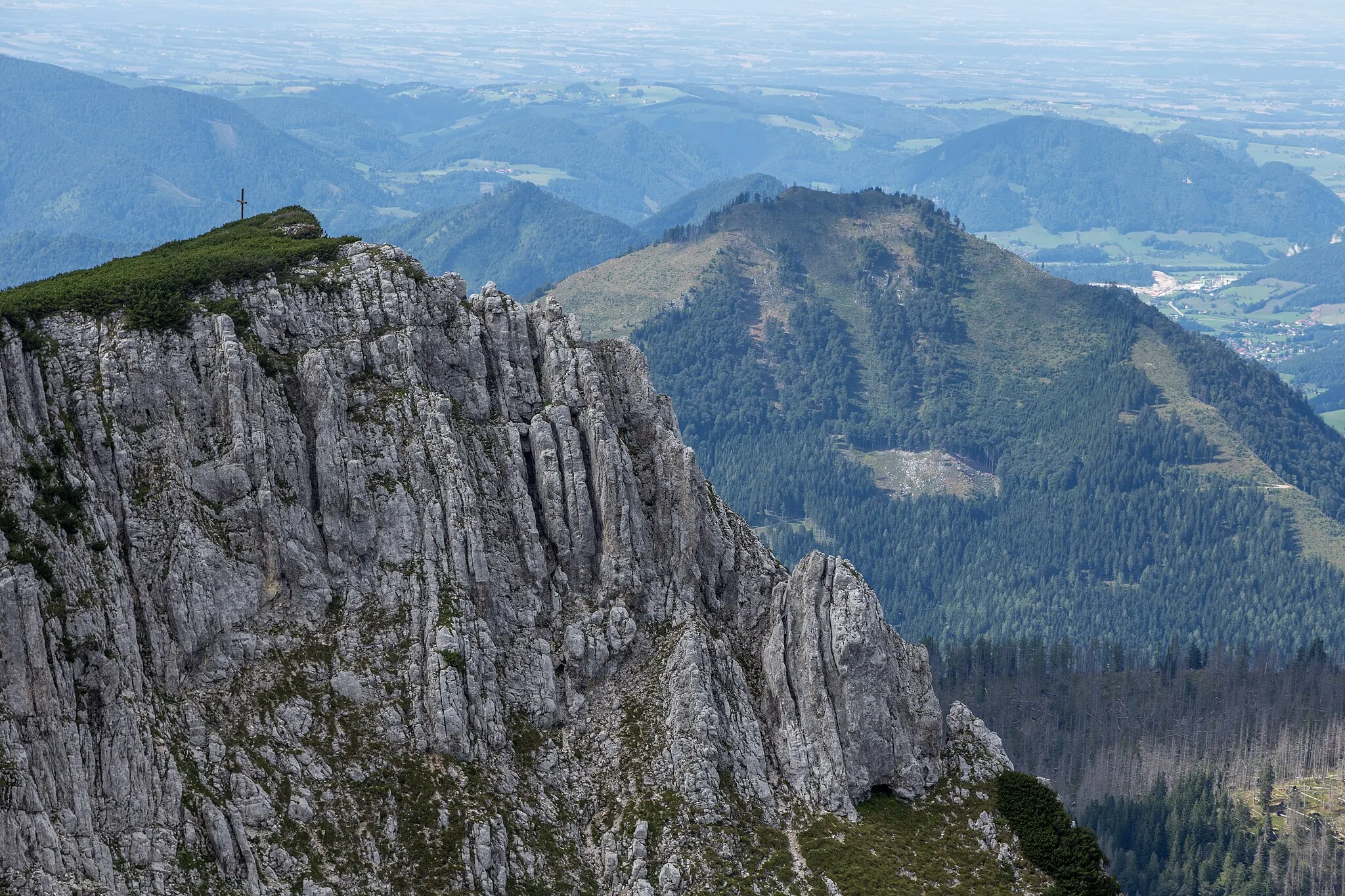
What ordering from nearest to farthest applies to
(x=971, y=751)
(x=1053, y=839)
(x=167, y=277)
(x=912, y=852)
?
(x=167, y=277), (x=912, y=852), (x=1053, y=839), (x=971, y=751)

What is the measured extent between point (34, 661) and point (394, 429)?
31.3 metres

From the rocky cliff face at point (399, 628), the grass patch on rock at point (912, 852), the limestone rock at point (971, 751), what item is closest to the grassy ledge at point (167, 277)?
the rocky cliff face at point (399, 628)

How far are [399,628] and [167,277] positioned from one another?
3014 centimetres

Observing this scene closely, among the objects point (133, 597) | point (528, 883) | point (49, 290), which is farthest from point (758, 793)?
point (49, 290)

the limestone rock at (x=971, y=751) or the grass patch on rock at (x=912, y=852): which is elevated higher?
the limestone rock at (x=971, y=751)

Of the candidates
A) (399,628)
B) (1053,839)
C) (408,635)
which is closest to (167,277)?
(399,628)

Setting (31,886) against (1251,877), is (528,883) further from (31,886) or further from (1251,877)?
(1251,877)

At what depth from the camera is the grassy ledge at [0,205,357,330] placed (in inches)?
3612

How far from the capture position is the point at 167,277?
9762cm

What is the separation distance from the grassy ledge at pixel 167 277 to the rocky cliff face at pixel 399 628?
1.42 meters

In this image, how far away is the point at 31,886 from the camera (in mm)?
71188

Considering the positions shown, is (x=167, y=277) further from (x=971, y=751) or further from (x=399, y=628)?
(x=971, y=751)

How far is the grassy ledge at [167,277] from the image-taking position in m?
91.8

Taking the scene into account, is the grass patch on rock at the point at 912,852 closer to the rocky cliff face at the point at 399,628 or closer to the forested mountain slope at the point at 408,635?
the forested mountain slope at the point at 408,635
